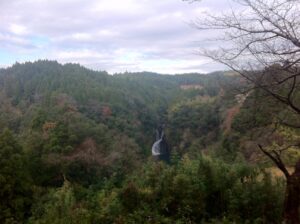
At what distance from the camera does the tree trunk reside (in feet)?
13.7

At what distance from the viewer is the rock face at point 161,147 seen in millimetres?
48475

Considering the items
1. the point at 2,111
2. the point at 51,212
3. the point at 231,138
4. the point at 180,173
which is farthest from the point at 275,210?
the point at 2,111

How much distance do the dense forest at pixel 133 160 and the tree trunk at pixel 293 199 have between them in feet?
2.16

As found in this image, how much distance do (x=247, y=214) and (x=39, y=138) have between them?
19.1 metres

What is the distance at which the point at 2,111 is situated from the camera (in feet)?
146

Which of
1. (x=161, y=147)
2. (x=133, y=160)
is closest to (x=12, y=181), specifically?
(x=133, y=160)

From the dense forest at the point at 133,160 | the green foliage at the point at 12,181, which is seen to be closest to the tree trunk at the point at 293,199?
the dense forest at the point at 133,160

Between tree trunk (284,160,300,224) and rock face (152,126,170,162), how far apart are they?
42469 mm

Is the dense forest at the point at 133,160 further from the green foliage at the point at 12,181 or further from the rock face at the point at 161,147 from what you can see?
the rock face at the point at 161,147

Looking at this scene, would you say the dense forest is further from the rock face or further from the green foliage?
the rock face

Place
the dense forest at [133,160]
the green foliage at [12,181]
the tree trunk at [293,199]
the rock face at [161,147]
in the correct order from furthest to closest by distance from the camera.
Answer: the rock face at [161,147]
the green foliage at [12,181]
the dense forest at [133,160]
the tree trunk at [293,199]

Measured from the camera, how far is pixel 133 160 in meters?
28.6

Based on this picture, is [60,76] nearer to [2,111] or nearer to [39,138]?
[2,111]

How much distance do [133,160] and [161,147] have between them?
24.2 m
